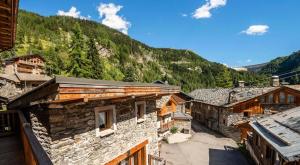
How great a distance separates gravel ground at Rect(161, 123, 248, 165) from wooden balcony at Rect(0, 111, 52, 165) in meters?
11.3

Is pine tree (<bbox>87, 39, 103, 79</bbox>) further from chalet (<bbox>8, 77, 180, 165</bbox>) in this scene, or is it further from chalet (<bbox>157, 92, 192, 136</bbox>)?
chalet (<bbox>8, 77, 180, 165</bbox>)

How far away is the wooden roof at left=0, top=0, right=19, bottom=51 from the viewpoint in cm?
302

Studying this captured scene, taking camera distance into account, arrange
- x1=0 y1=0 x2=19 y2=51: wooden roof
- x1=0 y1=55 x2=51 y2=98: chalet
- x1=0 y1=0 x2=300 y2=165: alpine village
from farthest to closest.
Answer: x1=0 y1=55 x2=51 y2=98: chalet, x1=0 y1=0 x2=300 y2=165: alpine village, x1=0 y1=0 x2=19 y2=51: wooden roof

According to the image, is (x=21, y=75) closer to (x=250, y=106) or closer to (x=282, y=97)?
(x=250, y=106)

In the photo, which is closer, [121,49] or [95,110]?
[95,110]

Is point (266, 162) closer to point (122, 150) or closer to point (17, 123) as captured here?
point (122, 150)

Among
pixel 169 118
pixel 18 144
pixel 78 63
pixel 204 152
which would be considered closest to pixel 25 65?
pixel 78 63

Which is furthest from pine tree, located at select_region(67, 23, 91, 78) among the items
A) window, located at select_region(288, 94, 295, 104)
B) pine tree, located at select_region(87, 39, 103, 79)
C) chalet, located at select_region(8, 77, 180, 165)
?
window, located at select_region(288, 94, 295, 104)

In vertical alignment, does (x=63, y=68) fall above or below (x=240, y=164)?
above

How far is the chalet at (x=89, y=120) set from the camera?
595 cm

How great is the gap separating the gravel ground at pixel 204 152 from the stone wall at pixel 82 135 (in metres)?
8.58

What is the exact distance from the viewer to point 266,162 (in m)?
13.2

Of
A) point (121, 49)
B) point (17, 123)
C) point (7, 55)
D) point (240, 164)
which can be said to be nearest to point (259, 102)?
point (240, 164)

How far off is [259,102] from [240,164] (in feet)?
35.7
